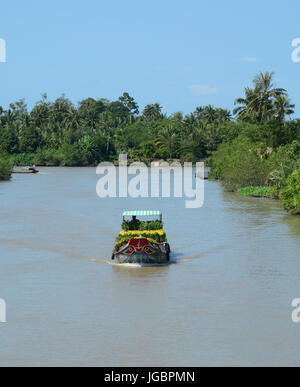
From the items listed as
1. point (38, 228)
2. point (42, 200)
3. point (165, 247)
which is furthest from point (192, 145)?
point (165, 247)

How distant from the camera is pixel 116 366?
1583cm

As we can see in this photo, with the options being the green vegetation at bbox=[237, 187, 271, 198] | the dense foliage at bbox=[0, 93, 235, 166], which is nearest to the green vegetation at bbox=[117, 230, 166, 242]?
the green vegetation at bbox=[237, 187, 271, 198]

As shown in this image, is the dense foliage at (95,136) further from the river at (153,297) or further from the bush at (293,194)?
the river at (153,297)

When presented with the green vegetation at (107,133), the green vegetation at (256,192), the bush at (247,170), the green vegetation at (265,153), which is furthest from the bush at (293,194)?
the green vegetation at (107,133)

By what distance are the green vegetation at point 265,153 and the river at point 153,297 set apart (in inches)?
428

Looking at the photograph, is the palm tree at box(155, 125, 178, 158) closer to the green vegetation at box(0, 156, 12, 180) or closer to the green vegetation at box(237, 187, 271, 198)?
the green vegetation at box(0, 156, 12, 180)

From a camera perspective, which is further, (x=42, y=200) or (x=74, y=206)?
(x=42, y=200)

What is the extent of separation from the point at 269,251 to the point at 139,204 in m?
26.1

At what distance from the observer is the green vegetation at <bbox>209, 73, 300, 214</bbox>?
51.7 m

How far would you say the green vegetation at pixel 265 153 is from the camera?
170ft

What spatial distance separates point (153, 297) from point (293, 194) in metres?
22.9

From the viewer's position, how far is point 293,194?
42875mm

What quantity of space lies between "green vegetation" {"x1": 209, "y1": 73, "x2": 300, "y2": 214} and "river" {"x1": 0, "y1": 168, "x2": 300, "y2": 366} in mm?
10876
